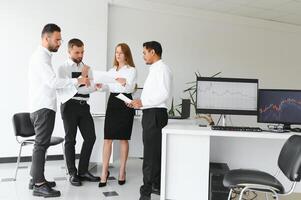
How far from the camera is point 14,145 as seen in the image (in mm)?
4770

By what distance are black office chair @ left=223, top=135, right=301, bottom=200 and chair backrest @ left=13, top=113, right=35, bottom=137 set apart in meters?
2.41

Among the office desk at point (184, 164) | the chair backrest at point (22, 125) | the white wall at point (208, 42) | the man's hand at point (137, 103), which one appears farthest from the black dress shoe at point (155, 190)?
the white wall at point (208, 42)

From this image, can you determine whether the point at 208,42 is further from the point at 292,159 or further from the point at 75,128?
the point at 292,159

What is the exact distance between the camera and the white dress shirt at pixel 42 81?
3082mm

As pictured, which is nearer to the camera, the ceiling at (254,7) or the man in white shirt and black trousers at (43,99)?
the man in white shirt and black trousers at (43,99)

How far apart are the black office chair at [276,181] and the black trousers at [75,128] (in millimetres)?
1811

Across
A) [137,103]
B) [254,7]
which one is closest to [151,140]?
[137,103]

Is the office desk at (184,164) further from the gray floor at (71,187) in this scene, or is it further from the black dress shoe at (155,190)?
the gray floor at (71,187)

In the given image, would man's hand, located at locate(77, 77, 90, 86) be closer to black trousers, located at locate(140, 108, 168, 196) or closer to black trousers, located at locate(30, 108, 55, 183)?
black trousers, located at locate(30, 108, 55, 183)

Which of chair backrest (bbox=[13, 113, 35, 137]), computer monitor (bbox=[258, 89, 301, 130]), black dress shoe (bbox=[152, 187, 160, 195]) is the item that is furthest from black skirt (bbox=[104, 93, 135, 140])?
computer monitor (bbox=[258, 89, 301, 130])

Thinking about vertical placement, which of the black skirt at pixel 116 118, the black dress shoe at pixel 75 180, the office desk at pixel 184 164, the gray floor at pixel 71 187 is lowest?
the gray floor at pixel 71 187

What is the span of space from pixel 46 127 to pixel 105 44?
2494 millimetres

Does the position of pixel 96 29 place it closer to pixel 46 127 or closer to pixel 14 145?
pixel 14 145

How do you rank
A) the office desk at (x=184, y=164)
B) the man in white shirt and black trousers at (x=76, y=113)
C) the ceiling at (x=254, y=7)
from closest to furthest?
the office desk at (x=184, y=164), the man in white shirt and black trousers at (x=76, y=113), the ceiling at (x=254, y=7)
